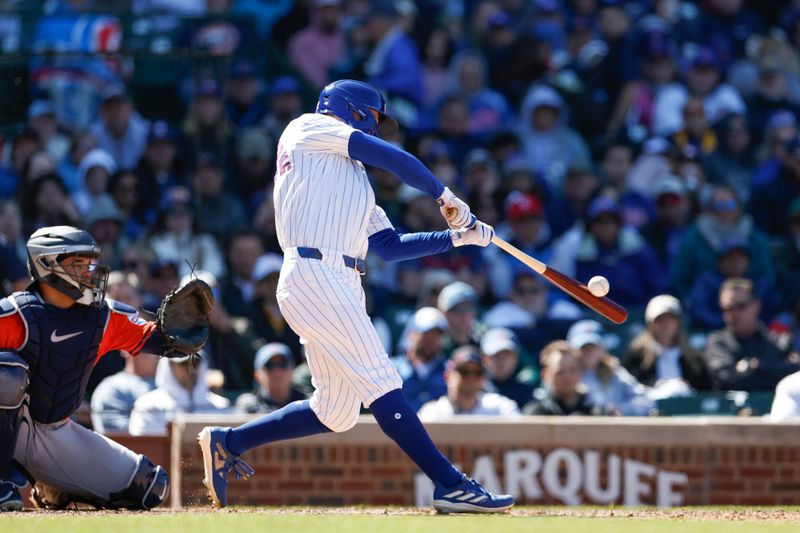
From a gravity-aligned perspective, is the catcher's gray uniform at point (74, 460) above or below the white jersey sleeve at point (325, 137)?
below

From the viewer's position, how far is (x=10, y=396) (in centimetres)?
580

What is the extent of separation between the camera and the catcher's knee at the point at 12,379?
577 cm

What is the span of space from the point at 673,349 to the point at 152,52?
369 cm

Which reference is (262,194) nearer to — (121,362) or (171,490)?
(121,362)

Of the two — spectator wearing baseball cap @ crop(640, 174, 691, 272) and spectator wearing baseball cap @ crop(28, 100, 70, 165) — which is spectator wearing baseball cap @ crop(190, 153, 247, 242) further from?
spectator wearing baseball cap @ crop(640, 174, 691, 272)

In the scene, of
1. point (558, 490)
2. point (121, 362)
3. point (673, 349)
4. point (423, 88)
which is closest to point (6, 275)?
point (121, 362)

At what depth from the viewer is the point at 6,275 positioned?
27.1 feet

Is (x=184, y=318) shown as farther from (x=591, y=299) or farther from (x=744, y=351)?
(x=744, y=351)

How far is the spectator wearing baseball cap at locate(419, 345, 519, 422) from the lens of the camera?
329 inches

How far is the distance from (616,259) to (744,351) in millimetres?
1666

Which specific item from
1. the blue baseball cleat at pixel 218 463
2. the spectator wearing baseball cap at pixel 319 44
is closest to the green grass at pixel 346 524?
the blue baseball cleat at pixel 218 463

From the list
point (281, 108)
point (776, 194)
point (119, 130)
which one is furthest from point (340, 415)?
point (776, 194)

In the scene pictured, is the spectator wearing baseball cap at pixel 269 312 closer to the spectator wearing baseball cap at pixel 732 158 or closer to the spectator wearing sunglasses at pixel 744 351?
the spectator wearing sunglasses at pixel 744 351

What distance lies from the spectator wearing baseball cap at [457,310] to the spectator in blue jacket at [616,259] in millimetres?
1557
